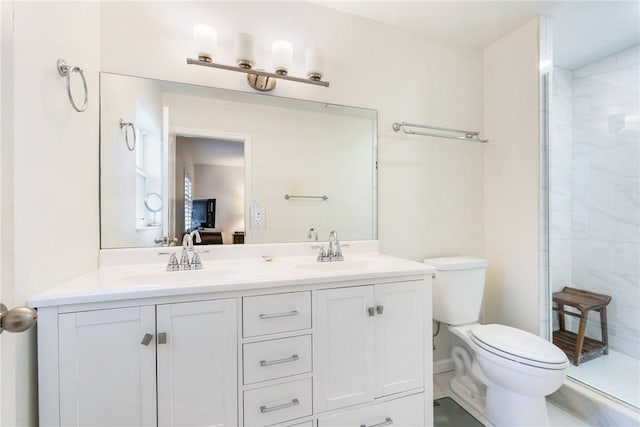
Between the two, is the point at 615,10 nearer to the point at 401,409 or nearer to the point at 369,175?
the point at 369,175

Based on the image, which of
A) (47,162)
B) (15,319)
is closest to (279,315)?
(15,319)

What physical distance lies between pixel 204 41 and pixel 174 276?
115 centimetres

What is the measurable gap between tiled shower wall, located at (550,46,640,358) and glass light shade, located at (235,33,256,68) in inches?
82.5

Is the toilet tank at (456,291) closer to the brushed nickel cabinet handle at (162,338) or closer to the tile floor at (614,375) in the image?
the tile floor at (614,375)

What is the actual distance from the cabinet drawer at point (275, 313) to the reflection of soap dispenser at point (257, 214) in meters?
0.60

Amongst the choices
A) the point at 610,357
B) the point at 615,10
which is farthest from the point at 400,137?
the point at 610,357

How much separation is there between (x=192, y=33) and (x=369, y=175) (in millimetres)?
→ 1262

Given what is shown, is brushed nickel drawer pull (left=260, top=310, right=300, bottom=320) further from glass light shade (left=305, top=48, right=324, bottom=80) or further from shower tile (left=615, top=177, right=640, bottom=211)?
shower tile (left=615, top=177, right=640, bottom=211)

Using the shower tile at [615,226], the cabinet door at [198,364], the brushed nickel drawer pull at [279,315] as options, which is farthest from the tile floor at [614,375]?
the cabinet door at [198,364]

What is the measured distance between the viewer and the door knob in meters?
0.51

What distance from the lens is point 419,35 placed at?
6.65 feet

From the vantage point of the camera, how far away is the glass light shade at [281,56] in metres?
1.57

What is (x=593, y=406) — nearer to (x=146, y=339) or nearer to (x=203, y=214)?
(x=146, y=339)

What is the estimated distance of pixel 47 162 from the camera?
1001 millimetres
